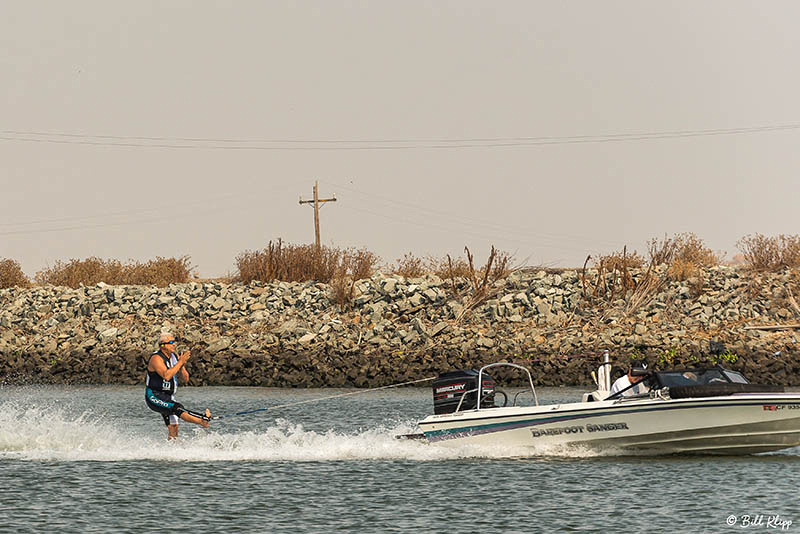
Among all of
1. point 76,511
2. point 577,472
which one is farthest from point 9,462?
point 577,472

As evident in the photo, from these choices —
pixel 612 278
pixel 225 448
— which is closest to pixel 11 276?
pixel 612 278

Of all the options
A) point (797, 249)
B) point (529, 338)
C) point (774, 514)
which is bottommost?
point (774, 514)

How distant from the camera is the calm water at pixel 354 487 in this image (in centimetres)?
1486

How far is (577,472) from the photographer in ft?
58.9

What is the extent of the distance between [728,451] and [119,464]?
9.94 meters

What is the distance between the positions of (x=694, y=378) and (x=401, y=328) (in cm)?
2665

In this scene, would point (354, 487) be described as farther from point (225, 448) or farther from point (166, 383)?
point (225, 448)

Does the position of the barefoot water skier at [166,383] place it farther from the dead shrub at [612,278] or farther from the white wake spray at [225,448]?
the dead shrub at [612,278]

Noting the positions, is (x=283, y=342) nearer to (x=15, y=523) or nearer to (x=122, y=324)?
(x=122, y=324)

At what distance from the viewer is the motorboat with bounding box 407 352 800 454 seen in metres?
18.2

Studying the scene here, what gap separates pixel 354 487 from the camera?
17266 mm

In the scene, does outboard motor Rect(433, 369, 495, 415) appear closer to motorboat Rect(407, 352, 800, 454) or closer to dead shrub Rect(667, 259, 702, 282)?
motorboat Rect(407, 352, 800, 454)

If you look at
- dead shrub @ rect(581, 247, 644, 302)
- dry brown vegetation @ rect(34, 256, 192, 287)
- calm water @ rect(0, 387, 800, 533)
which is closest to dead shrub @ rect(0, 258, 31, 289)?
dry brown vegetation @ rect(34, 256, 192, 287)

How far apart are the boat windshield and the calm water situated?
1283 millimetres
